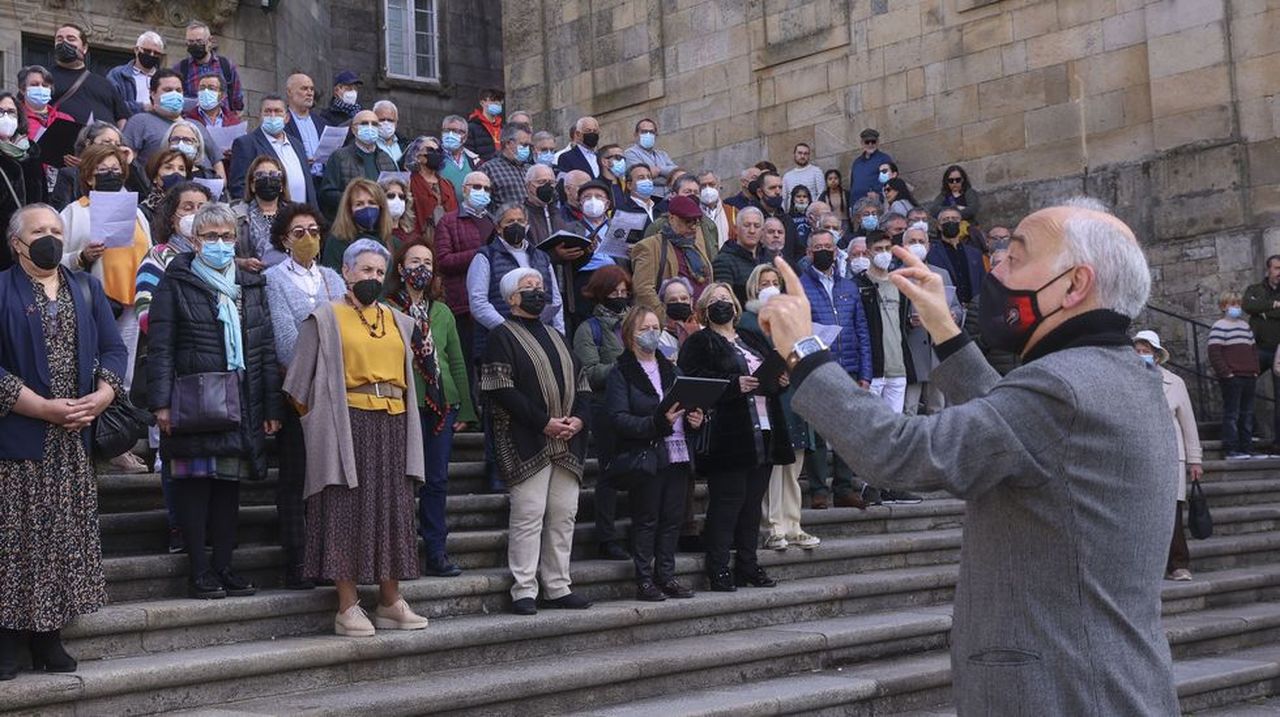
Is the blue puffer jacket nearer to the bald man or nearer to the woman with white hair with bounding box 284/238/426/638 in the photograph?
the bald man

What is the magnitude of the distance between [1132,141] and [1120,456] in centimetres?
1355

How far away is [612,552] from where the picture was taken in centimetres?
891

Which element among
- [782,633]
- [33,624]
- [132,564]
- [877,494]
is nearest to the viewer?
[33,624]

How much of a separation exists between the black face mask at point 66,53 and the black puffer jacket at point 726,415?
17.1 feet

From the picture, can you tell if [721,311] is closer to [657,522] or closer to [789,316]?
[657,522]

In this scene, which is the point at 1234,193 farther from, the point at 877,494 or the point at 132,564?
the point at 132,564

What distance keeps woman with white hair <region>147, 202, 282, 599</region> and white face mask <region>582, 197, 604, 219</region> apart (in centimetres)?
452

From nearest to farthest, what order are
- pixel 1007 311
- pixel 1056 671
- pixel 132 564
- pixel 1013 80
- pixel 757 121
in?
pixel 1056 671, pixel 1007 311, pixel 132 564, pixel 1013 80, pixel 757 121

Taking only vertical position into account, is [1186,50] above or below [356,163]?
above

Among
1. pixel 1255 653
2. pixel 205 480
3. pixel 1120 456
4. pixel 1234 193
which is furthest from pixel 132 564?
pixel 1234 193

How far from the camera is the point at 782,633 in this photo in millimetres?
8289

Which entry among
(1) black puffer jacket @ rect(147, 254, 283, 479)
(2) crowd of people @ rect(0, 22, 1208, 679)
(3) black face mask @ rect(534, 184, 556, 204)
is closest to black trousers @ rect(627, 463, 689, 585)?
(2) crowd of people @ rect(0, 22, 1208, 679)

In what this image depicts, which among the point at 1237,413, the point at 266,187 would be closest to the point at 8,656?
the point at 266,187

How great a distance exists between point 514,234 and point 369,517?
3.07m
